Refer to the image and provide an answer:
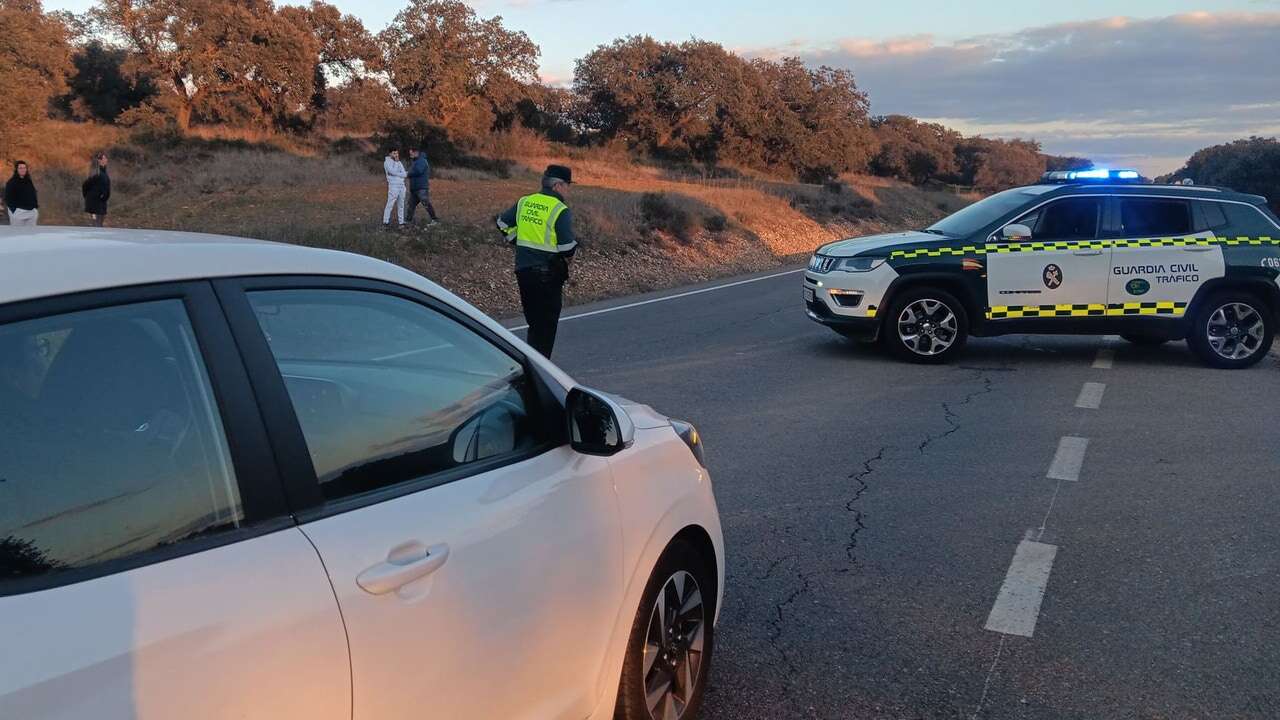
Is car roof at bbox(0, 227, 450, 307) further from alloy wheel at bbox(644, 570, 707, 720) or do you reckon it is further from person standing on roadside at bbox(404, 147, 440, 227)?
person standing on roadside at bbox(404, 147, 440, 227)

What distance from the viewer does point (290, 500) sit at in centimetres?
217

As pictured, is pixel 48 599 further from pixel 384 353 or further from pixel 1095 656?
pixel 1095 656

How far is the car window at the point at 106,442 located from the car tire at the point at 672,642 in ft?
4.76

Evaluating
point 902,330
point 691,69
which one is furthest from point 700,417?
point 691,69

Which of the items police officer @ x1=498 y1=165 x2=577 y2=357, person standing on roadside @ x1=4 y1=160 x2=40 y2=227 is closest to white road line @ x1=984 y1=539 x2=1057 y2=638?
police officer @ x1=498 y1=165 x2=577 y2=357

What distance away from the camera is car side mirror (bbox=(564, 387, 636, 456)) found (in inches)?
115

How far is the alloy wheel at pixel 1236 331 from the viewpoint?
10859 mm

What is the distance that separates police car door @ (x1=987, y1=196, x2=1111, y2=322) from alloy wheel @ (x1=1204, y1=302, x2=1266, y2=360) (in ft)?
3.88

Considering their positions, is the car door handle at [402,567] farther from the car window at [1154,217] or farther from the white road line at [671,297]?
the car window at [1154,217]

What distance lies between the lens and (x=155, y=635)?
1794mm

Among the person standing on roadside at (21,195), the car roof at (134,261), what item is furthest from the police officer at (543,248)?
the person standing on roadside at (21,195)

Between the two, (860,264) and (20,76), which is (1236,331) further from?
(20,76)

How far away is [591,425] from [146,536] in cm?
126

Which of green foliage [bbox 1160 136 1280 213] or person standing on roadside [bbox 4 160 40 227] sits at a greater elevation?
green foliage [bbox 1160 136 1280 213]
